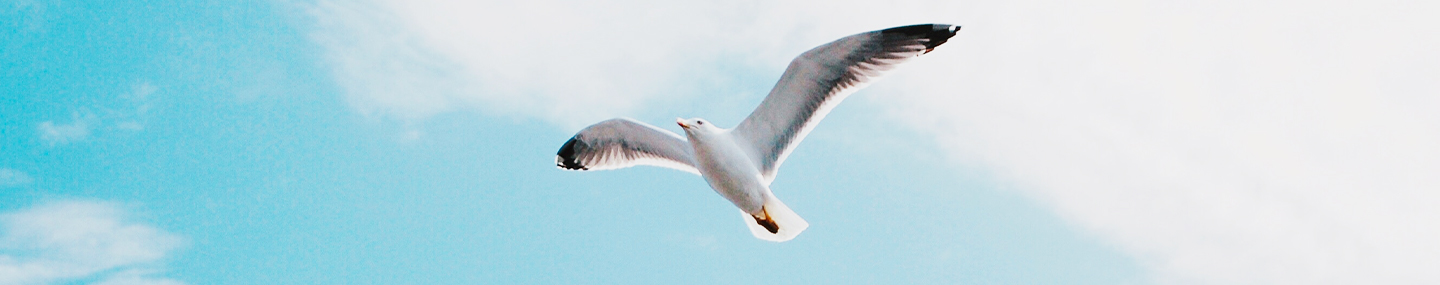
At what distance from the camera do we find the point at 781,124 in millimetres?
5191

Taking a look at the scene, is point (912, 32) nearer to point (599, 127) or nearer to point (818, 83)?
point (818, 83)

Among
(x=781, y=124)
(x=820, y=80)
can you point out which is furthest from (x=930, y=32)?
(x=781, y=124)

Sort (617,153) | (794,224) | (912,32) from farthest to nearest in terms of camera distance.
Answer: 1. (617,153)
2. (794,224)
3. (912,32)

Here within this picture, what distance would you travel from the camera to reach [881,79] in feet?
16.6

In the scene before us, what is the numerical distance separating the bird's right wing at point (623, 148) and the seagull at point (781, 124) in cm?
1

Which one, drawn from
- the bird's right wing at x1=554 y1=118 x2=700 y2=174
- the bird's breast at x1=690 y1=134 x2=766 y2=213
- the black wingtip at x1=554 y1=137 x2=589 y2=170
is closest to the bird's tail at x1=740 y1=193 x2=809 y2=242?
the bird's breast at x1=690 y1=134 x2=766 y2=213

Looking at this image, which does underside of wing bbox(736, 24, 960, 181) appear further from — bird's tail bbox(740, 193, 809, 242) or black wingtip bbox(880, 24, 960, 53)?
bird's tail bbox(740, 193, 809, 242)

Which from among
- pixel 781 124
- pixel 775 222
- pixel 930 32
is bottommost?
pixel 775 222

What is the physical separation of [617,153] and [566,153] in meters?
0.25

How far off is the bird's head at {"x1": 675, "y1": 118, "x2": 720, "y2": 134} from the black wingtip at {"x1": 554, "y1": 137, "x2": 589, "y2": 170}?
701mm

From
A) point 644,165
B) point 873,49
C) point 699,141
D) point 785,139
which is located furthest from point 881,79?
point 644,165

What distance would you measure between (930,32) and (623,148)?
1607mm

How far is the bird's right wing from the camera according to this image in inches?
215

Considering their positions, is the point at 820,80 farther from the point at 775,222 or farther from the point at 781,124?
the point at 775,222
